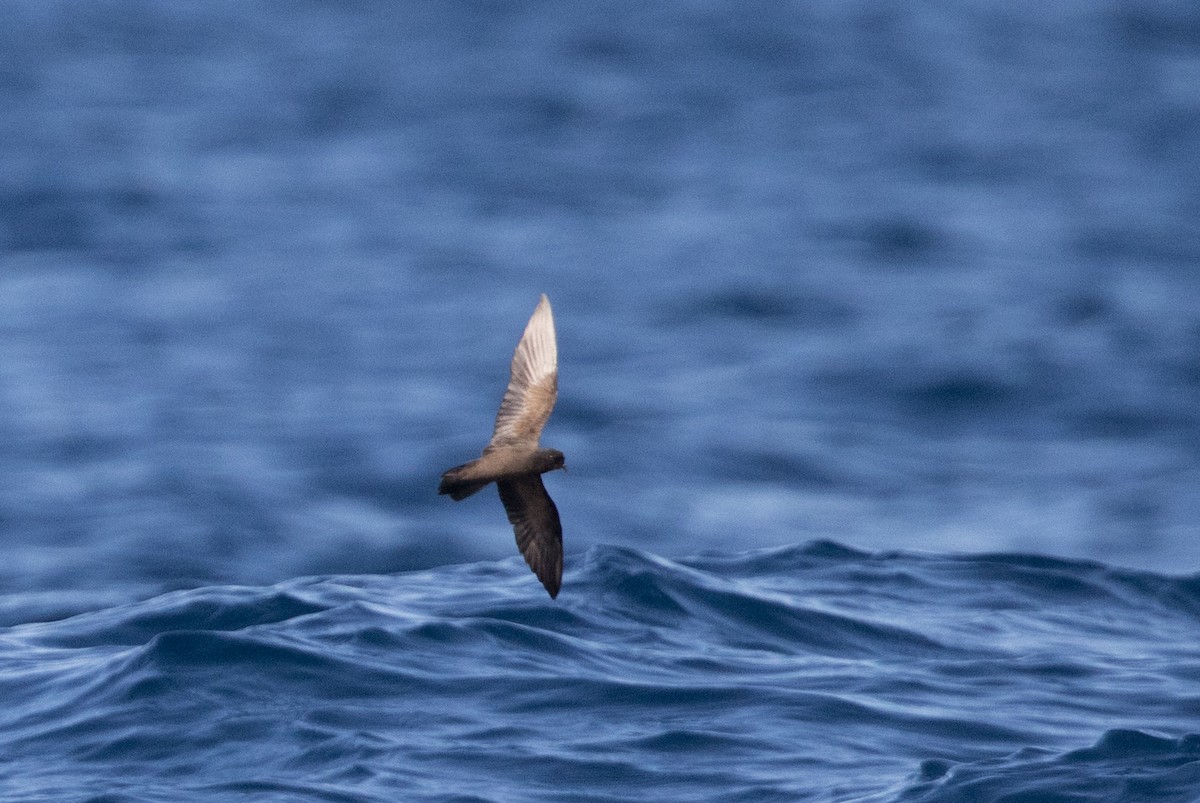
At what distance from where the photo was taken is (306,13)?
101 feet

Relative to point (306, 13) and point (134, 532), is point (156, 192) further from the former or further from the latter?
point (134, 532)

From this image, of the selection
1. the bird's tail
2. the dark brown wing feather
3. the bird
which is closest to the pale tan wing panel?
the bird

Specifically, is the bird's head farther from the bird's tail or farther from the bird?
the bird's tail

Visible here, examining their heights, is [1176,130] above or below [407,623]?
above

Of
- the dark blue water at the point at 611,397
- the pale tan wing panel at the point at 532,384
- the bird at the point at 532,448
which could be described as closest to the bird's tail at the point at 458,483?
the bird at the point at 532,448

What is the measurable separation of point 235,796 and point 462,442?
28.5ft

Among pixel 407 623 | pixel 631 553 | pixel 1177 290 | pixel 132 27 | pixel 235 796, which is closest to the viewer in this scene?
pixel 235 796

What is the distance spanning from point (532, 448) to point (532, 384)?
25.8 inches

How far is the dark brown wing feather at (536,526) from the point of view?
8.06m

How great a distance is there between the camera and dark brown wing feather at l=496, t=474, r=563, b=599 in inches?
317

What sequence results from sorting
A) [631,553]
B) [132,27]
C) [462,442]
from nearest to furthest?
[631,553] < [462,442] < [132,27]

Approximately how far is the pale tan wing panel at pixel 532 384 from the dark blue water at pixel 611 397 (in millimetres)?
3066

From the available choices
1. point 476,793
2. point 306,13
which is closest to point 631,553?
point 476,793

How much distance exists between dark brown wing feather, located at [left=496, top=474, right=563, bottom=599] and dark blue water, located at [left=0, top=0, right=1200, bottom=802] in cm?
264
